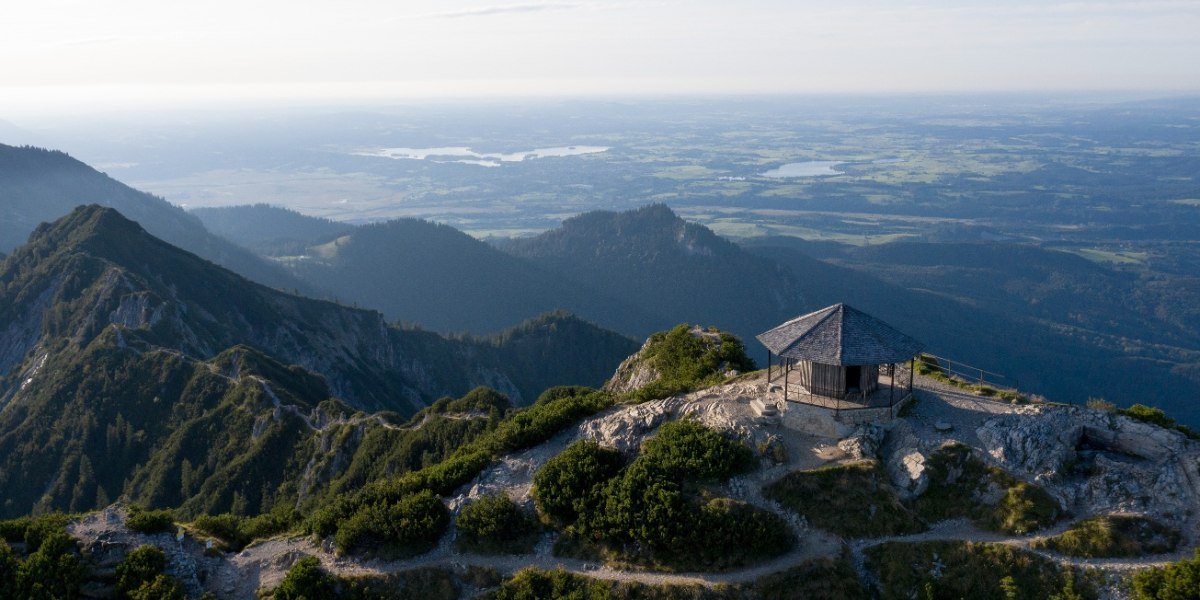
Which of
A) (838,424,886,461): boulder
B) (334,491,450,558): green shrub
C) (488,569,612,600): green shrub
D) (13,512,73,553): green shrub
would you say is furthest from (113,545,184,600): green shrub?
(838,424,886,461): boulder

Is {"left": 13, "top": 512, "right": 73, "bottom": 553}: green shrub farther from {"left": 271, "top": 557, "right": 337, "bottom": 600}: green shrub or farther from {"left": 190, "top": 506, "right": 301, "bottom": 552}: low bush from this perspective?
{"left": 271, "top": 557, "right": 337, "bottom": 600}: green shrub

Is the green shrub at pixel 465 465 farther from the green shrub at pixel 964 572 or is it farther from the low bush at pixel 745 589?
the green shrub at pixel 964 572

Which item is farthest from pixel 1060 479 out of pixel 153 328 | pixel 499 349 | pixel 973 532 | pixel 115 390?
pixel 499 349

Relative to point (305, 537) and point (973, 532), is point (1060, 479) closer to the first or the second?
point (973, 532)

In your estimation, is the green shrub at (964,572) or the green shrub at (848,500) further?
the green shrub at (848,500)

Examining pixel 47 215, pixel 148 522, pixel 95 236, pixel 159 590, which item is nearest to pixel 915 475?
pixel 159 590

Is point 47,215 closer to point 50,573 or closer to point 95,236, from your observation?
point 95,236

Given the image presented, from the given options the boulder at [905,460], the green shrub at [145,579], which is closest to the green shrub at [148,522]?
the green shrub at [145,579]
